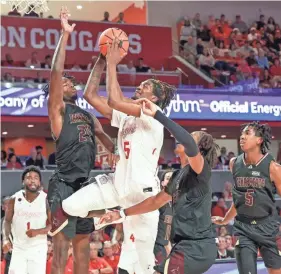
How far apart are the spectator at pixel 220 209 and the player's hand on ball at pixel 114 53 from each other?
9345 mm

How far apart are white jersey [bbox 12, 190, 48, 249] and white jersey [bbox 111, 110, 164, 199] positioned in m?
3.17

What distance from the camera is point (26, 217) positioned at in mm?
9016

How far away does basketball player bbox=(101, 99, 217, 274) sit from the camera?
5.15m

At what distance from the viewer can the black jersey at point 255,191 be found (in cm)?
658

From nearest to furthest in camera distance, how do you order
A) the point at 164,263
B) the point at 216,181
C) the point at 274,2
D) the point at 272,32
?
the point at 164,263, the point at 216,181, the point at 272,32, the point at 274,2

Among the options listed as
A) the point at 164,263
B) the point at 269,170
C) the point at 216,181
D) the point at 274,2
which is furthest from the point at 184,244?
the point at 274,2

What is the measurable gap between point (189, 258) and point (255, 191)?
169cm

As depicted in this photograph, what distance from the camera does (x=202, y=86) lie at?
1911 cm

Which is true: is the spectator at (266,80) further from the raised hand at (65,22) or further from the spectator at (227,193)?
the raised hand at (65,22)

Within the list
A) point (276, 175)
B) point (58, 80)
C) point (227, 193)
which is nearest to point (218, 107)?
point (227, 193)

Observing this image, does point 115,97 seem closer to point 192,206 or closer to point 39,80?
point 192,206

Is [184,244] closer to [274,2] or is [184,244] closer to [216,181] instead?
[216,181]

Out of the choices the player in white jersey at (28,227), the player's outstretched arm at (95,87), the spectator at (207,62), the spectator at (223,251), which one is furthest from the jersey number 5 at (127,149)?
the spectator at (207,62)

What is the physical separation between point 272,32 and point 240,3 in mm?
2023
